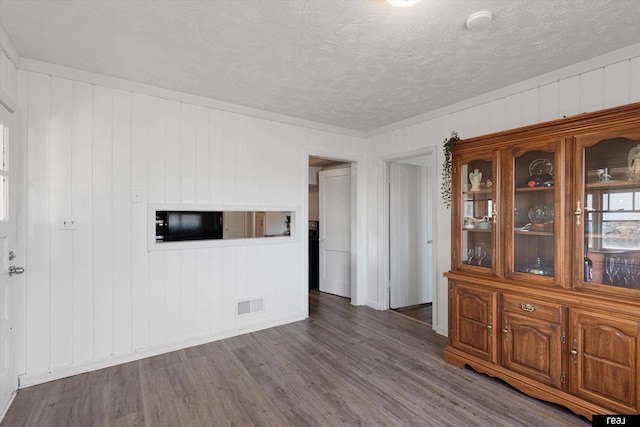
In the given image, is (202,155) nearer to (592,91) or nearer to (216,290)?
(216,290)

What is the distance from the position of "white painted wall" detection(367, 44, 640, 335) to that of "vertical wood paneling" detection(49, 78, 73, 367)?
3502 millimetres

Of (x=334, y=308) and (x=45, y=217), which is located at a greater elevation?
(x=45, y=217)

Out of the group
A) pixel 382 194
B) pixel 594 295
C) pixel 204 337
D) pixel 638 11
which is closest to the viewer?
pixel 638 11

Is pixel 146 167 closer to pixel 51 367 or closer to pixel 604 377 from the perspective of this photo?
pixel 51 367

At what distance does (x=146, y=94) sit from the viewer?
2.99 metres

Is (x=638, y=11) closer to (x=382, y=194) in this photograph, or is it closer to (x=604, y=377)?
(x=604, y=377)

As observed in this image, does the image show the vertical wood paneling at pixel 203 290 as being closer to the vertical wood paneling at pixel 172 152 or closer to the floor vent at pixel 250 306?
the floor vent at pixel 250 306

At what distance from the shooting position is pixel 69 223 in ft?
8.65

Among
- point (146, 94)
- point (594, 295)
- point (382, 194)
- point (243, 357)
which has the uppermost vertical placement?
point (146, 94)

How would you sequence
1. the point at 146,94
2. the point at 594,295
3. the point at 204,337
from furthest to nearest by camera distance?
the point at 204,337, the point at 146,94, the point at 594,295

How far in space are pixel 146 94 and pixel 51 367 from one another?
251 cm

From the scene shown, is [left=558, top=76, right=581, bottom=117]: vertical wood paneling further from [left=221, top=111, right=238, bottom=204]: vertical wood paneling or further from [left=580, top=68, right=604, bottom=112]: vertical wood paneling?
[left=221, top=111, right=238, bottom=204]: vertical wood paneling

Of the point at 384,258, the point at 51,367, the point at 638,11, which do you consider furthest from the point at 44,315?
the point at 638,11

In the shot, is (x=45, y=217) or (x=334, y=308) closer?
(x=45, y=217)
